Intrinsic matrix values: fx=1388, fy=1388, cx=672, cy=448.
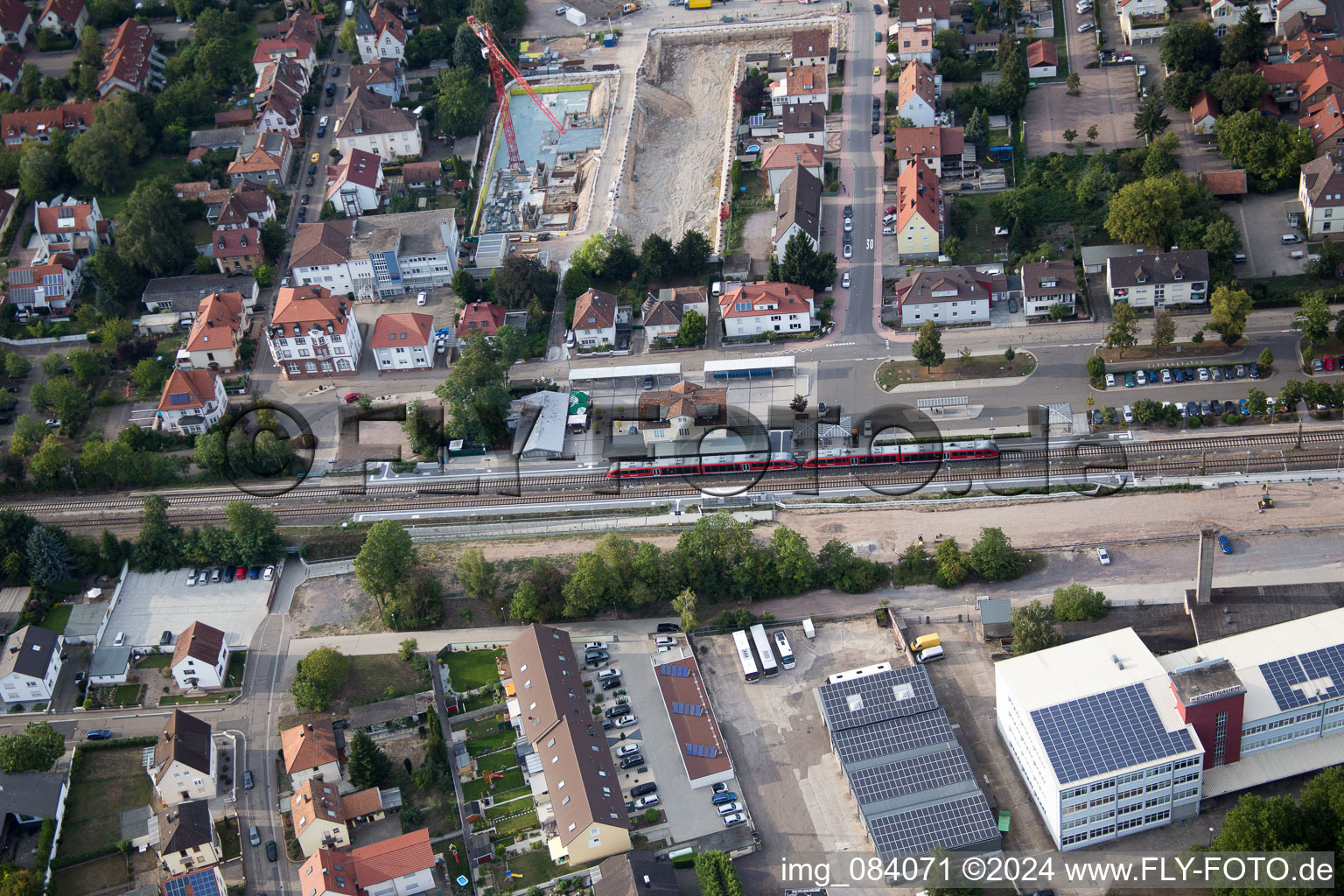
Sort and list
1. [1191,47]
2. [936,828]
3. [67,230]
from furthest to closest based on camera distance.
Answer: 1. [1191,47]
2. [67,230]
3. [936,828]

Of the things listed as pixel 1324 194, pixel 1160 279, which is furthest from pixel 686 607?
pixel 1324 194

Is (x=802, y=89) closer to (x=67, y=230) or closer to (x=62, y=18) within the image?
(x=67, y=230)

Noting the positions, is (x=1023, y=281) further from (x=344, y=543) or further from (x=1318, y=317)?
(x=344, y=543)

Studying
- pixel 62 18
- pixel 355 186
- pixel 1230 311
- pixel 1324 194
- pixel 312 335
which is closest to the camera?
pixel 1230 311

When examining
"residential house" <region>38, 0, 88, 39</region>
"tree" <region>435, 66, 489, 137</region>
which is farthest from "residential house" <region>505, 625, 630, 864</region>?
"residential house" <region>38, 0, 88, 39</region>

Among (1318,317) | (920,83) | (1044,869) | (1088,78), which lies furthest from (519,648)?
(1088,78)

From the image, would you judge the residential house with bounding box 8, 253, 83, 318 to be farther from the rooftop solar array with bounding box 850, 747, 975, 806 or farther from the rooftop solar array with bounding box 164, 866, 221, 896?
the rooftop solar array with bounding box 850, 747, 975, 806
